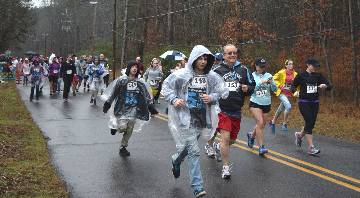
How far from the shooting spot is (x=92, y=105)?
20.5 metres

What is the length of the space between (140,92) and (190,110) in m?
3.17

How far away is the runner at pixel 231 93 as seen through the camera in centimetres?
814

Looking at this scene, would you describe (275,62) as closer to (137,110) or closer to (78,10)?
(137,110)

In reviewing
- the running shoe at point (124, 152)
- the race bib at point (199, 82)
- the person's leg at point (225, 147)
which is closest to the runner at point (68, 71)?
the running shoe at point (124, 152)

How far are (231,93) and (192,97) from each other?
1415 millimetres

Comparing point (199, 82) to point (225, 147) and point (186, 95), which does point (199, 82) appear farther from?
point (225, 147)

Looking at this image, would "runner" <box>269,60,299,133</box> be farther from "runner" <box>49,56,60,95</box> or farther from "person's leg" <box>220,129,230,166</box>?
"runner" <box>49,56,60,95</box>

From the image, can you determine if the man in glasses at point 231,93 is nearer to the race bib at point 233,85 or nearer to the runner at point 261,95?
the race bib at point 233,85

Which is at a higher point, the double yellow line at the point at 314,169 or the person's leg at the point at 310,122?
the person's leg at the point at 310,122

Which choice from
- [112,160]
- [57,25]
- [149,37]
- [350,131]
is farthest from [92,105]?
[57,25]

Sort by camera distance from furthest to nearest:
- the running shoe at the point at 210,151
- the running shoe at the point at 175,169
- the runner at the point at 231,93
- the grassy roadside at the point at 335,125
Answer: the grassy roadside at the point at 335,125 < the running shoe at the point at 210,151 < the runner at the point at 231,93 < the running shoe at the point at 175,169

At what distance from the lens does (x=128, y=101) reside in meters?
10.1

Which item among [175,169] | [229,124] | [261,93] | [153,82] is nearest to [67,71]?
[153,82]

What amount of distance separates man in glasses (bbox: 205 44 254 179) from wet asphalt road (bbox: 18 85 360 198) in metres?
0.63
